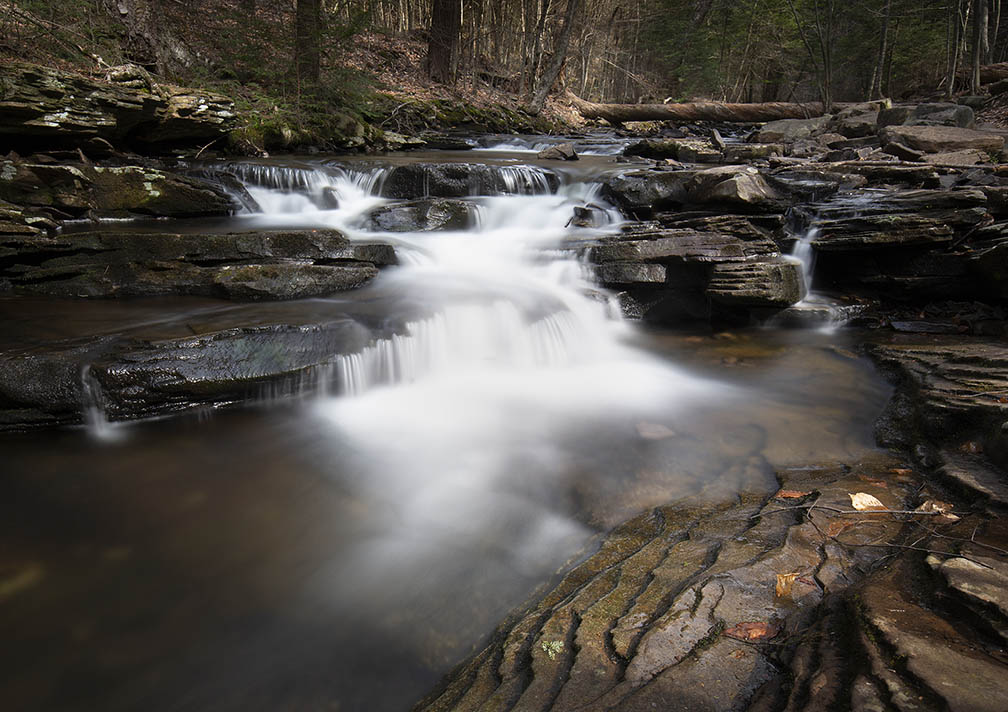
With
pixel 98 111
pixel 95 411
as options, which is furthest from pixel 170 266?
pixel 98 111

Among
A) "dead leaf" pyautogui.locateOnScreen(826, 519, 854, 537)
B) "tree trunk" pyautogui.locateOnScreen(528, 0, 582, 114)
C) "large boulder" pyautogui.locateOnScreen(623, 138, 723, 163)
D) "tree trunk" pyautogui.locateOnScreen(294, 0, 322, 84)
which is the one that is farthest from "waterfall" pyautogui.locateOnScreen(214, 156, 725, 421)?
"tree trunk" pyautogui.locateOnScreen(528, 0, 582, 114)

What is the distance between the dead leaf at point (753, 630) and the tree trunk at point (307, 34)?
13093 millimetres

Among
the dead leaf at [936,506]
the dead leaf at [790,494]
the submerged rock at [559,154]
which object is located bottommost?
the dead leaf at [790,494]

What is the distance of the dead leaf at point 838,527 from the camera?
2.40m

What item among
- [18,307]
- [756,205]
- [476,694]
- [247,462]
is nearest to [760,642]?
[476,694]

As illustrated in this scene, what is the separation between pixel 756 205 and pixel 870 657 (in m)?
6.96

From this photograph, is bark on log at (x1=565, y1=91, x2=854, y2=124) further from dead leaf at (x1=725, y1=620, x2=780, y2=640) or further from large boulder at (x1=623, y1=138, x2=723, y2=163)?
dead leaf at (x1=725, y1=620, x2=780, y2=640)

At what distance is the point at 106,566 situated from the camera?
271 centimetres

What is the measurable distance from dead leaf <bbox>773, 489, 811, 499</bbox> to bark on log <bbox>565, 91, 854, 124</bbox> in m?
20.2

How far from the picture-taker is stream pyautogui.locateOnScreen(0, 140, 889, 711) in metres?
2.29

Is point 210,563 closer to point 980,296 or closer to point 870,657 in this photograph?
point 870,657

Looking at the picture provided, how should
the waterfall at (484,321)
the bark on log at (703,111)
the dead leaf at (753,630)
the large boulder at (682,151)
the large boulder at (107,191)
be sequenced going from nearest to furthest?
the dead leaf at (753,630), the waterfall at (484,321), the large boulder at (107,191), the large boulder at (682,151), the bark on log at (703,111)

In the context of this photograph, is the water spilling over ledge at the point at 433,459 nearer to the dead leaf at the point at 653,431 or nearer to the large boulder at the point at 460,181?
the dead leaf at the point at 653,431

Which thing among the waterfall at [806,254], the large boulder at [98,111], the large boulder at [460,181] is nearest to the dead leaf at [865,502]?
the waterfall at [806,254]
